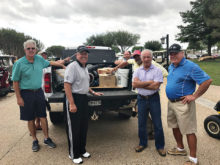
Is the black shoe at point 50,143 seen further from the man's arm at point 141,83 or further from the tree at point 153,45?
the tree at point 153,45

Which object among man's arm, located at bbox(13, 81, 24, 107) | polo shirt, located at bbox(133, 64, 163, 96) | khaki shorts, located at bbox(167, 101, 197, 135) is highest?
polo shirt, located at bbox(133, 64, 163, 96)

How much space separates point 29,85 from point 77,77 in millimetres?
1098

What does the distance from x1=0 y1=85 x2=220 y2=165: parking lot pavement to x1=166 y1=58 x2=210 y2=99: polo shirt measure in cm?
118

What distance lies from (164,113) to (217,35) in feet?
98.6

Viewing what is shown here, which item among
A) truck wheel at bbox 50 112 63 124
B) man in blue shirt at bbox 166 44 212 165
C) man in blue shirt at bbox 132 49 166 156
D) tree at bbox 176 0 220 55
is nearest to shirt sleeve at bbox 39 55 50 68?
truck wheel at bbox 50 112 63 124

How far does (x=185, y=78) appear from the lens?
8.57 ft

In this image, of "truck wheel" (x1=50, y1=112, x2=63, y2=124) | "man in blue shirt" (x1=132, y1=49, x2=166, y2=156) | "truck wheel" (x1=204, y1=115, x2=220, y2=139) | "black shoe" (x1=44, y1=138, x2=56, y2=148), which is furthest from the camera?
"truck wheel" (x1=50, y1=112, x2=63, y2=124)

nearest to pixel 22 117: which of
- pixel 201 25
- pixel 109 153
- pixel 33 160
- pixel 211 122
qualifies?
pixel 33 160

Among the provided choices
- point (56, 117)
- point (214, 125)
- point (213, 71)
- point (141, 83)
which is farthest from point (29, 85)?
point (213, 71)

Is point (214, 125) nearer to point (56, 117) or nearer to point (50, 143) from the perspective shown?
point (50, 143)

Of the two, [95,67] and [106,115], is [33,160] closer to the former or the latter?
[95,67]

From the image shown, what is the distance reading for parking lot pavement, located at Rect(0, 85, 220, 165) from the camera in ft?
9.48

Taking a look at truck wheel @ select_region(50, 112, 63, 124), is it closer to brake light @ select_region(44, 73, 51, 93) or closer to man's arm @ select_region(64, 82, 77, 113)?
brake light @ select_region(44, 73, 51, 93)

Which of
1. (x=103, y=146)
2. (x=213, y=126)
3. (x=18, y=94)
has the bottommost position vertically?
(x=103, y=146)
